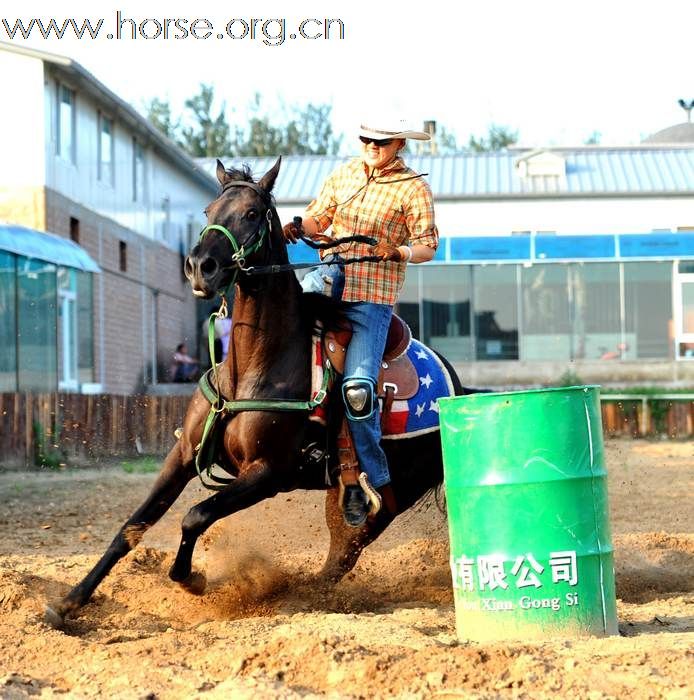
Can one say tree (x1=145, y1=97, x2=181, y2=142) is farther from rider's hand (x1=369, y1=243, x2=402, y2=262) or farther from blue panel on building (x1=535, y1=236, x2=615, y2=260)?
rider's hand (x1=369, y1=243, x2=402, y2=262)

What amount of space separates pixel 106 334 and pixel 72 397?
474 inches

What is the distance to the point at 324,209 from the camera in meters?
7.96

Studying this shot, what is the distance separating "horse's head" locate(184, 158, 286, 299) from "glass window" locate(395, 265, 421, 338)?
24508 millimetres

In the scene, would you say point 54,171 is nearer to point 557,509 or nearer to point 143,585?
point 143,585

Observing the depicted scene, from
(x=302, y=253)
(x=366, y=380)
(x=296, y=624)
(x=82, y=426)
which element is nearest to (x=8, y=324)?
(x=82, y=426)

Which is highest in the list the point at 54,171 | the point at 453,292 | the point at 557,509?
the point at 54,171

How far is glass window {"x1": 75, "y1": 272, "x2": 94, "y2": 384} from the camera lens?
26266 millimetres

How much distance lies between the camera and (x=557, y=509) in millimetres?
6055

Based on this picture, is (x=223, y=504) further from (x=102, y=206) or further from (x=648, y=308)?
(x=648, y=308)

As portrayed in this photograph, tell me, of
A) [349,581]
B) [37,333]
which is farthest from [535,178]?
[349,581]

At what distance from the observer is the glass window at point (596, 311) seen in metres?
31.3

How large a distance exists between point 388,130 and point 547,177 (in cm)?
3561

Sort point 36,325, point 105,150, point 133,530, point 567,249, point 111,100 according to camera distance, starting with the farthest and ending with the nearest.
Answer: point 567,249 < point 105,150 < point 111,100 < point 36,325 < point 133,530

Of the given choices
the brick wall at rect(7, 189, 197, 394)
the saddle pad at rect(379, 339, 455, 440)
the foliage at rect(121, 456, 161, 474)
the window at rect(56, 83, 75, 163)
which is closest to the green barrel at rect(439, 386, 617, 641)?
the saddle pad at rect(379, 339, 455, 440)
